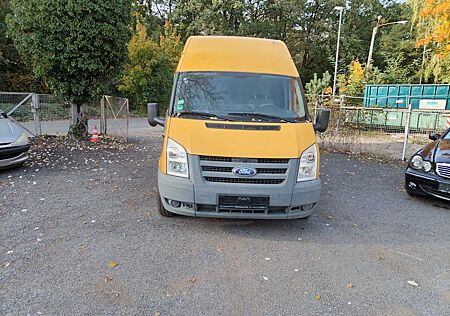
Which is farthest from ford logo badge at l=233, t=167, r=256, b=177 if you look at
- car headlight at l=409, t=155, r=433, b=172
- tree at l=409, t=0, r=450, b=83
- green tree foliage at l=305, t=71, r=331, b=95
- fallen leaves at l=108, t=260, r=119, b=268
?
green tree foliage at l=305, t=71, r=331, b=95

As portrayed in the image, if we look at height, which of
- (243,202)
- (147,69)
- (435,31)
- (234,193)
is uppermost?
(435,31)

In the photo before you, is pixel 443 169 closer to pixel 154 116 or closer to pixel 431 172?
pixel 431 172

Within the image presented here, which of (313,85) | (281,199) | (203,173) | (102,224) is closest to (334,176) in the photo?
(281,199)

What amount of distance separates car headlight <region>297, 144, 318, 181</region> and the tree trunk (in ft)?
27.4

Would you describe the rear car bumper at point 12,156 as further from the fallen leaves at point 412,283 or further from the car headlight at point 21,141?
the fallen leaves at point 412,283

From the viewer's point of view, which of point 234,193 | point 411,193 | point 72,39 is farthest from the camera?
point 72,39

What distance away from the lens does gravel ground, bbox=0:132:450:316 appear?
2.90 m

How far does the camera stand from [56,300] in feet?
9.27

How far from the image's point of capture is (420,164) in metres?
5.79

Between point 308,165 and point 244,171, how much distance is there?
81 centimetres

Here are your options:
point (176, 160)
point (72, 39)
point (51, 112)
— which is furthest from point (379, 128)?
point (51, 112)

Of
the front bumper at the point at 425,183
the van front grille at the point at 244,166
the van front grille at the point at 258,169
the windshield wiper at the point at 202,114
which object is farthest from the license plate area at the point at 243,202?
the front bumper at the point at 425,183

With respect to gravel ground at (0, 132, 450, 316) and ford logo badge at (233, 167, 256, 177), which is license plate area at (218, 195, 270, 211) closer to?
ford logo badge at (233, 167, 256, 177)

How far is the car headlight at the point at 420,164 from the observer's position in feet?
18.5
